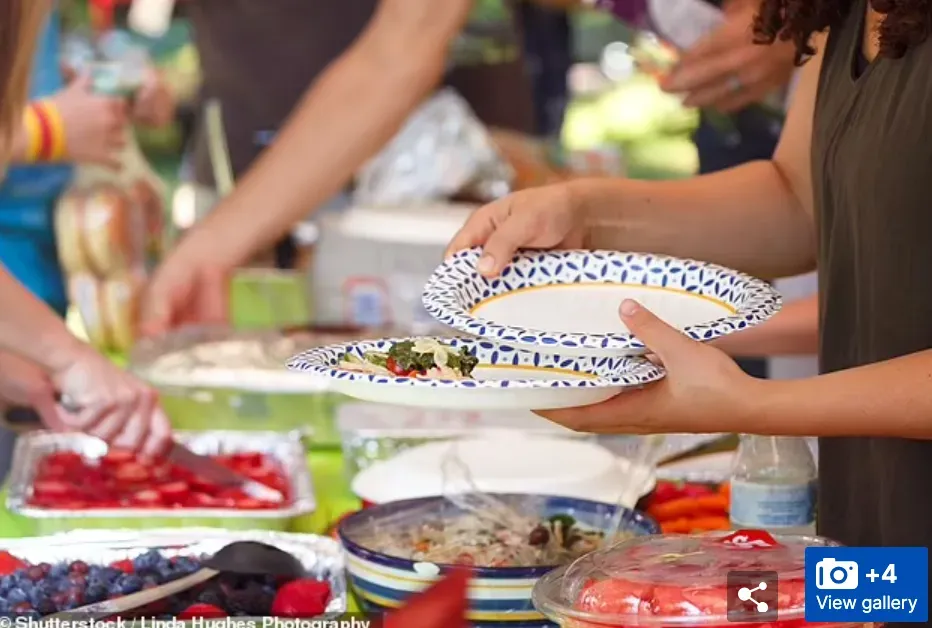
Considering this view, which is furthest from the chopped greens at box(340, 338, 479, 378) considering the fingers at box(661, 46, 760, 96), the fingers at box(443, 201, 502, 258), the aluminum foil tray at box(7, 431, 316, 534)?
the fingers at box(661, 46, 760, 96)

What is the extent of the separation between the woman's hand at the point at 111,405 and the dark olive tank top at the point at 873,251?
2.60 ft

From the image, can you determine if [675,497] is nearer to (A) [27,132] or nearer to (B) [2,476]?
(B) [2,476]

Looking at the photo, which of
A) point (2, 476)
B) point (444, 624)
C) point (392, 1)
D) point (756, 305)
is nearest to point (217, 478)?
point (2, 476)

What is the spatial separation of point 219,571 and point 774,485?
1.72 feet

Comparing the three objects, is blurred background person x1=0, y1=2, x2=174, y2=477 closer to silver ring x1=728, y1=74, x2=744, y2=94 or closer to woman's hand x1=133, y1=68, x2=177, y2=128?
woman's hand x1=133, y1=68, x2=177, y2=128

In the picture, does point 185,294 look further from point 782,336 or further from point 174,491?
point 782,336

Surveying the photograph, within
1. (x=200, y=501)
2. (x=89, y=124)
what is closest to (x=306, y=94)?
(x=89, y=124)

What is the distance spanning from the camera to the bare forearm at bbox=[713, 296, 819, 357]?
1916 millimetres

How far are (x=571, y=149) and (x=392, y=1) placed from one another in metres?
0.57

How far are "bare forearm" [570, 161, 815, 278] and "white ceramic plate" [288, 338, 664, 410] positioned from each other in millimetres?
349

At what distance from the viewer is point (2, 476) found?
1.93 metres

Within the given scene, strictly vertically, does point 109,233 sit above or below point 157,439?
above

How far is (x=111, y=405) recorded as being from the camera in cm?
179

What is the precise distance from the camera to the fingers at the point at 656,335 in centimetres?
114
